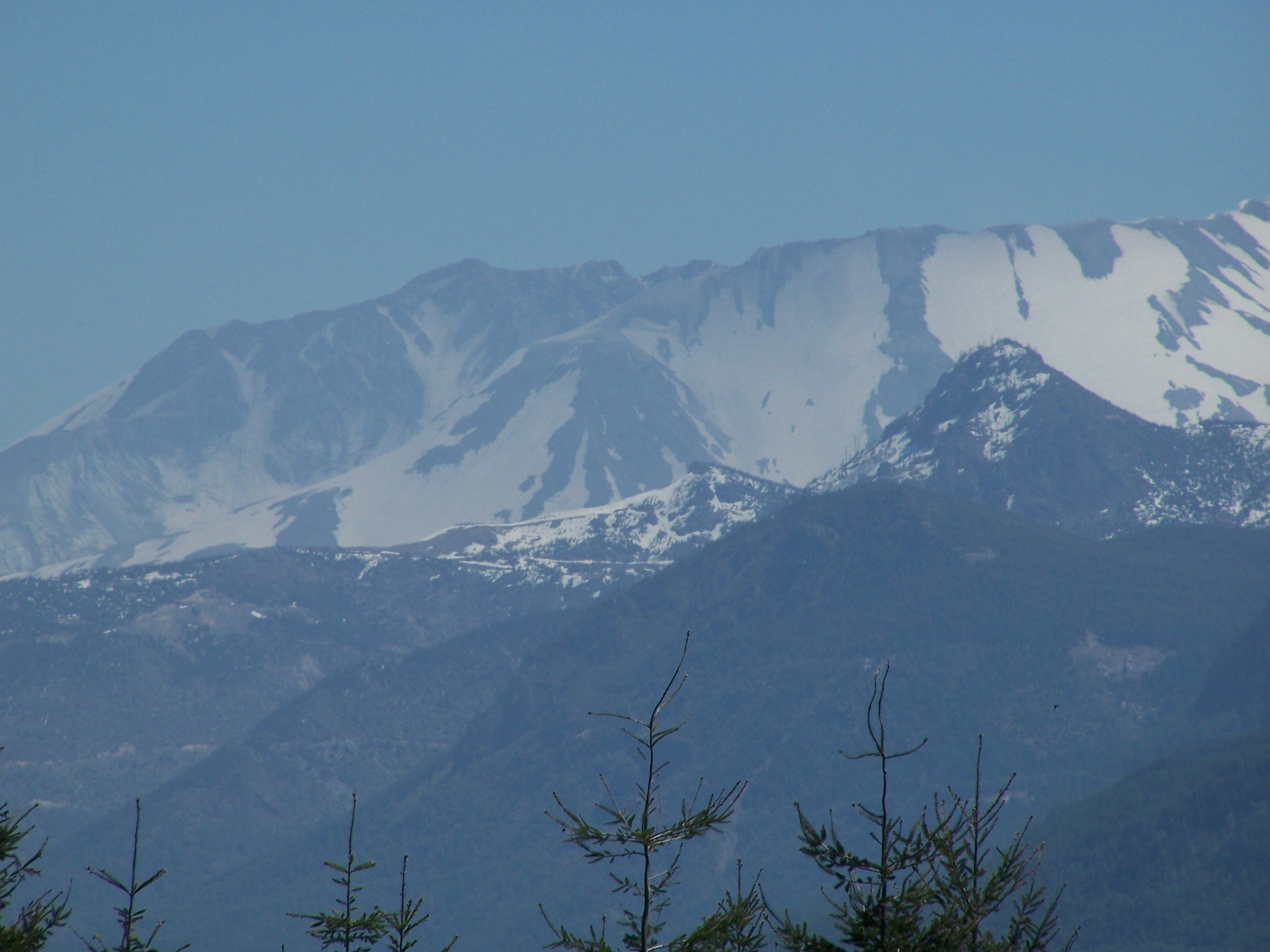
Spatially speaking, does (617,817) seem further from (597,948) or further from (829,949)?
(829,949)

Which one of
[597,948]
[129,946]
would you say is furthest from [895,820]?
[129,946]

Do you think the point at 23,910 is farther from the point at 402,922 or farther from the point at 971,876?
the point at 971,876

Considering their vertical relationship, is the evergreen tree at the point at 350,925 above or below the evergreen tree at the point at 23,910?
below

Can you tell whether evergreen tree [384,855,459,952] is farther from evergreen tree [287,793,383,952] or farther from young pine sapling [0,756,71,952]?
young pine sapling [0,756,71,952]

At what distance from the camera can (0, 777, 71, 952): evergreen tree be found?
44.1 meters

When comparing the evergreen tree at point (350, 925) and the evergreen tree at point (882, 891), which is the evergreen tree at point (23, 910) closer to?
the evergreen tree at point (350, 925)

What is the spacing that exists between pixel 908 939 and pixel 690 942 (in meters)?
4.81

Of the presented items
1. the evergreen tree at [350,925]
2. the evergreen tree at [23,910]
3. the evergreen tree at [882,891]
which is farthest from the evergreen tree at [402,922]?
the evergreen tree at [882,891]

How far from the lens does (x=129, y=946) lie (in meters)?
43.6

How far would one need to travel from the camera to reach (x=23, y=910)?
49375mm

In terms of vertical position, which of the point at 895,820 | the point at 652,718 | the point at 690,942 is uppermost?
the point at 652,718

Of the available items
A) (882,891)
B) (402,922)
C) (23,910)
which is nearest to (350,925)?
(402,922)

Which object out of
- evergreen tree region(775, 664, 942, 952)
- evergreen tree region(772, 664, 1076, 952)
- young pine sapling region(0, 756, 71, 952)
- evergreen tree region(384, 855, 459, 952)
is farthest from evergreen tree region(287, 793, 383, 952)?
evergreen tree region(775, 664, 942, 952)

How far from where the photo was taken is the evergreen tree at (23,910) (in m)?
44.1
